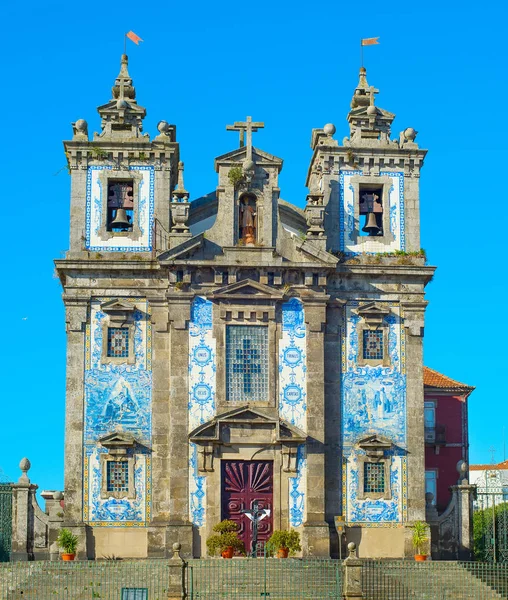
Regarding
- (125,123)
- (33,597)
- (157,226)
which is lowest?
(33,597)

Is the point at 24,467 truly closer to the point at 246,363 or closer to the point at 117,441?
the point at 117,441

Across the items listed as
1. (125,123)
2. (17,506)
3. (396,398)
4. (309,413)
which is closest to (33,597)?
(17,506)

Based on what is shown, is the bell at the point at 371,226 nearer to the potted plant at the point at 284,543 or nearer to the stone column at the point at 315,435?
the stone column at the point at 315,435

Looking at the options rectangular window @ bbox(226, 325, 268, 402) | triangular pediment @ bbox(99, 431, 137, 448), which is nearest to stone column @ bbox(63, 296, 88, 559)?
triangular pediment @ bbox(99, 431, 137, 448)

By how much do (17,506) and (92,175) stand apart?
10.7 m

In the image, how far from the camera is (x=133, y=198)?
45.4 meters

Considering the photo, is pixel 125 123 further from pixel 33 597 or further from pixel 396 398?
pixel 33 597

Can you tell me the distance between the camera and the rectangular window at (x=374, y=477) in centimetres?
4397

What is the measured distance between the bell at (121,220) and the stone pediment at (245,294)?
3.81 m

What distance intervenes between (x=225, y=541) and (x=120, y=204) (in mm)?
11446

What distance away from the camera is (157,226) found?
45062 mm

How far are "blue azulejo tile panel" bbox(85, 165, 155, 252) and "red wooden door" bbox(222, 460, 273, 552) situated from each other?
298 inches

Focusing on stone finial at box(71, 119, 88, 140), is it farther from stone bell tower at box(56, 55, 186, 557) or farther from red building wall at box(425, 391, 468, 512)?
red building wall at box(425, 391, 468, 512)

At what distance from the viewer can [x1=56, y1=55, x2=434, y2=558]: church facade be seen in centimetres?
4303
